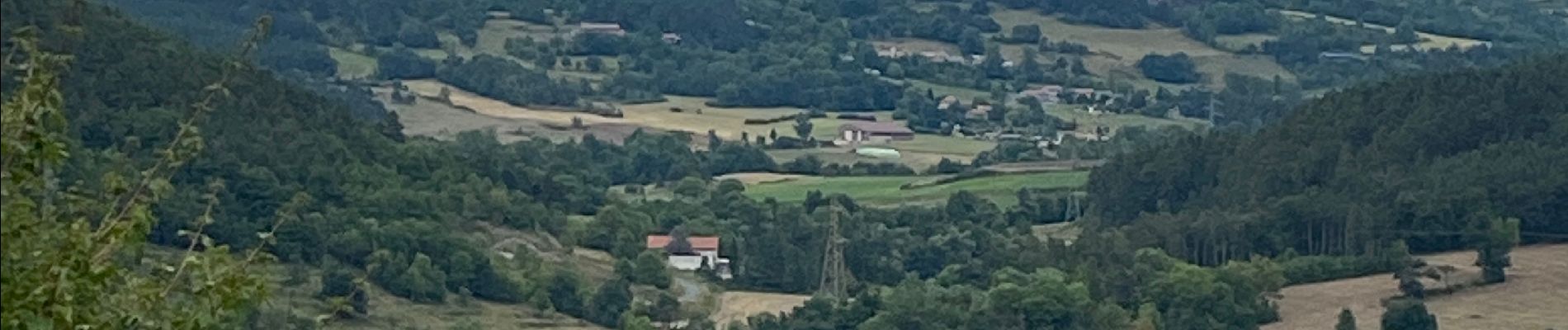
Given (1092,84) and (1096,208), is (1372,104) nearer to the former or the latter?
(1096,208)

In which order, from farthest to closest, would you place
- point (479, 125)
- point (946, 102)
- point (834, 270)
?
point (946, 102) < point (479, 125) < point (834, 270)

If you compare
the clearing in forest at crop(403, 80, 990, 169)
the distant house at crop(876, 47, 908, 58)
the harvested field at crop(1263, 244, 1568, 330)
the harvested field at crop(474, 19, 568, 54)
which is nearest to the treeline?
the harvested field at crop(1263, 244, 1568, 330)

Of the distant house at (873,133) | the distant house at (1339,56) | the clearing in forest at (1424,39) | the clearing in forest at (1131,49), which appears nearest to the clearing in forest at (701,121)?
the distant house at (873,133)

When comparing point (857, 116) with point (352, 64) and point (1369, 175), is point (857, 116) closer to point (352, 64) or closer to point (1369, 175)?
point (352, 64)

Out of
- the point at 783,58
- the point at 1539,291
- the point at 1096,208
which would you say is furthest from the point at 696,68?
the point at 1539,291

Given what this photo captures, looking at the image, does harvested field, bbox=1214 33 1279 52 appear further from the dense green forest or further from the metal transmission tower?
the metal transmission tower

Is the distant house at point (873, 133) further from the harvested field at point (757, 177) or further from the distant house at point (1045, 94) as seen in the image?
the distant house at point (1045, 94)

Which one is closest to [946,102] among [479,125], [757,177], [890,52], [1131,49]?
[890,52]
